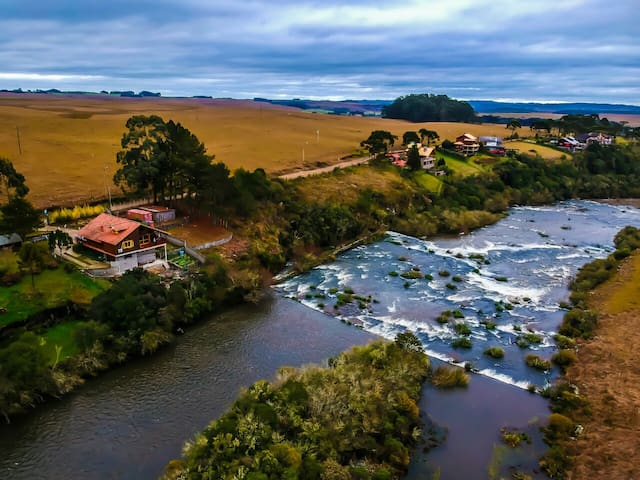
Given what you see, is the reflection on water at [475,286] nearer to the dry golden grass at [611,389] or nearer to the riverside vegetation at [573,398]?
the riverside vegetation at [573,398]

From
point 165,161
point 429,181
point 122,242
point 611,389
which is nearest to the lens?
point 611,389

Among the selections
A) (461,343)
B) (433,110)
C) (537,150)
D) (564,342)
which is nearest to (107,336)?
(461,343)

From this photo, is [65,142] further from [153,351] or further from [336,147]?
[153,351]

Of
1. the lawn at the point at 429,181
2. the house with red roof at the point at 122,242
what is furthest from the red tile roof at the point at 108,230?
the lawn at the point at 429,181

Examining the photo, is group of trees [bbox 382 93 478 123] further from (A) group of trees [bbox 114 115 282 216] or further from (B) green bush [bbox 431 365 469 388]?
(B) green bush [bbox 431 365 469 388]

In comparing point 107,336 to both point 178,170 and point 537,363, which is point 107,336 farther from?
point 537,363

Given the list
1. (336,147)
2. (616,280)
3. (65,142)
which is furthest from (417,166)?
(65,142)

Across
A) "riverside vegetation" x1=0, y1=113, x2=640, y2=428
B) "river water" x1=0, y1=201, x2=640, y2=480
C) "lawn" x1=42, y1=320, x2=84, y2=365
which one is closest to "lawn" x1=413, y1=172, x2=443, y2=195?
"riverside vegetation" x1=0, y1=113, x2=640, y2=428
